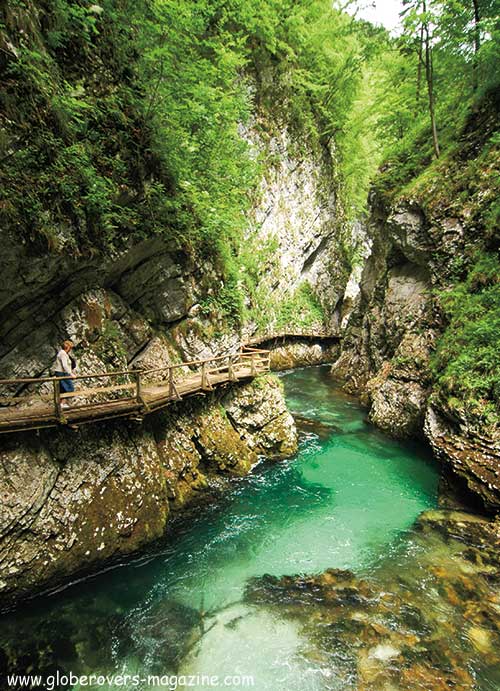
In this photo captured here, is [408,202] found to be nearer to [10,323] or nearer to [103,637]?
[10,323]

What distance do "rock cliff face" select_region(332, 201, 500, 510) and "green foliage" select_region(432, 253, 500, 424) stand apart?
61 cm

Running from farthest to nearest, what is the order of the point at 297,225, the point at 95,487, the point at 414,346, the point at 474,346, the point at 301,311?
the point at 301,311, the point at 297,225, the point at 414,346, the point at 474,346, the point at 95,487

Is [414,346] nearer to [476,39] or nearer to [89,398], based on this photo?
[476,39]

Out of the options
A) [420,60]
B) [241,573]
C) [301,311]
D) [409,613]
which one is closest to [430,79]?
[420,60]

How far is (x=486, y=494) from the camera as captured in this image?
8539 millimetres

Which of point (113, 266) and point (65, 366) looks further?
point (113, 266)

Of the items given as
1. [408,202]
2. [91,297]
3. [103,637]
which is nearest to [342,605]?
[103,637]

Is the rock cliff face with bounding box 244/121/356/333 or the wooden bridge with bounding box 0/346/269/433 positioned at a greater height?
the rock cliff face with bounding box 244/121/356/333

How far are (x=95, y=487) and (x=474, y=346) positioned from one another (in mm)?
11507

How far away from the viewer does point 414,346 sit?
14492 mm

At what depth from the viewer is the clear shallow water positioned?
5605mm

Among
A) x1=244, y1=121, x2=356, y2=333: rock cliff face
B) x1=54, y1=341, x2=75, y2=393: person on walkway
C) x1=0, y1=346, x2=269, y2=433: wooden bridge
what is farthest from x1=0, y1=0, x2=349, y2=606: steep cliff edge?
x1=244, y1=121, x2=356, y2=333: rock cliff face

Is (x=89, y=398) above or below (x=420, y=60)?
below

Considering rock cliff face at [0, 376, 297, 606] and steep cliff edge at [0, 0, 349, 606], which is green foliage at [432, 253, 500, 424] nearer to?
steep cliff edge at [0, 0, 349, 606]
